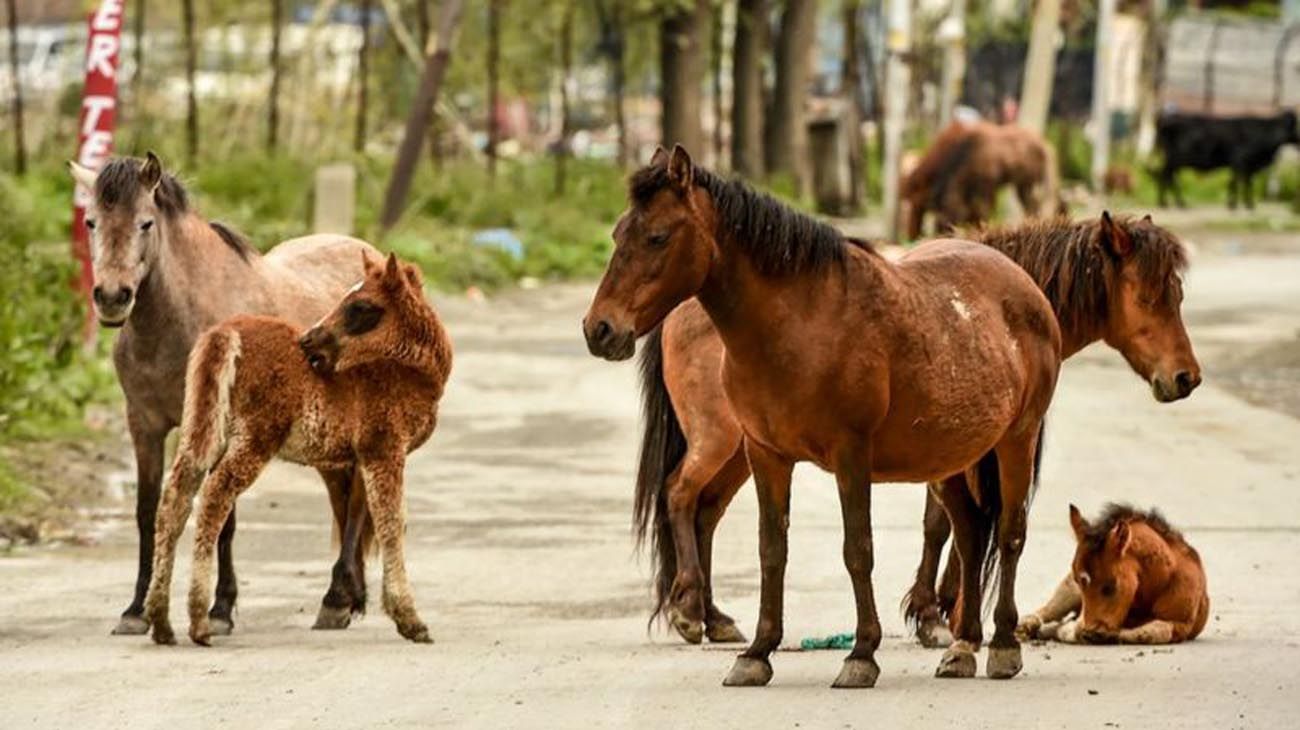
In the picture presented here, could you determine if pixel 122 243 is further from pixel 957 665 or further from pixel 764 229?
pixel 957 665

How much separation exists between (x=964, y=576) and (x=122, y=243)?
12.2 feet

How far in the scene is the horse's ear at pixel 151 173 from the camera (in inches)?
467

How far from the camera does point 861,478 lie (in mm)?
9977

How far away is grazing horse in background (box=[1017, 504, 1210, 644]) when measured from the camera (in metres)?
11.3

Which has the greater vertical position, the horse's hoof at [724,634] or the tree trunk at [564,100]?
the horse's hoof at [724,634]

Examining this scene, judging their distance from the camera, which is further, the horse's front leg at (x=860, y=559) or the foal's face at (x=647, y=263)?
the horse's front leg at (x=860, y=559)

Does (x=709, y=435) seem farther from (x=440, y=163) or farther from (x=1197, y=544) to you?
(x=440, y=163)

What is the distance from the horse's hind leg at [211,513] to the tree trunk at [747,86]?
28597mm

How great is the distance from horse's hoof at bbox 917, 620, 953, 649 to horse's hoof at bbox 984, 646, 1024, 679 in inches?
35.8

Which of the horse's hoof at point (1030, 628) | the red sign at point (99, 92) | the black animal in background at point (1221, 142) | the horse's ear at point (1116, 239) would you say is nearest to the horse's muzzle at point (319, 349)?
the horse's hoof at point (1030, 628)

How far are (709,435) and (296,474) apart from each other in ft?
21.9

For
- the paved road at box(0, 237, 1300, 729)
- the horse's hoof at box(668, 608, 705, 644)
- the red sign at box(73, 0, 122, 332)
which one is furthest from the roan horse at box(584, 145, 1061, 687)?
the red sign at box(73, 0, 122, 332)

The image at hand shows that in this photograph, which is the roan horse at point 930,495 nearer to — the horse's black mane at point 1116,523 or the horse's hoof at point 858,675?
the horse's black mane at point 1116,523

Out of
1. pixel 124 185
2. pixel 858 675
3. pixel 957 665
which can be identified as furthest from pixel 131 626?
pixel 957 665
